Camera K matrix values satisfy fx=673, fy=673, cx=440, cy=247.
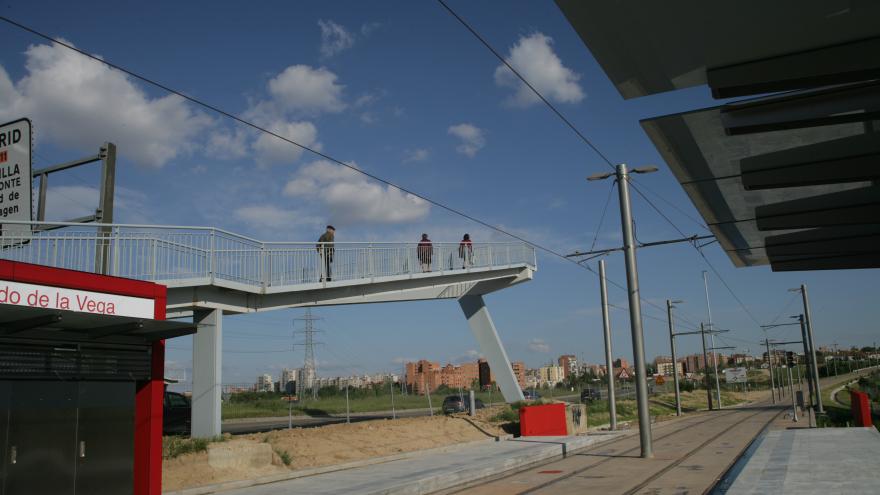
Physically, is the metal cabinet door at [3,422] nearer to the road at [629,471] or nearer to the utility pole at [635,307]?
the road at [629,471]

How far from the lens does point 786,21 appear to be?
685 centimetres

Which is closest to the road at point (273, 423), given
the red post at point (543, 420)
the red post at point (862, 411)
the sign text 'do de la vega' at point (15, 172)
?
the red post at point (543, 420)

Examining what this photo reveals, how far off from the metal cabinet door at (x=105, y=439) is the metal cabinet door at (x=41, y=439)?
196mm

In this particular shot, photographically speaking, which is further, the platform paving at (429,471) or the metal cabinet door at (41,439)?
the platform paving at (429,471)

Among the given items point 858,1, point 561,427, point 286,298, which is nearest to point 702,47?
point 858,1

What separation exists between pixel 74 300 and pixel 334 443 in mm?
9531

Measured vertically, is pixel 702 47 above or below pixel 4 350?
above

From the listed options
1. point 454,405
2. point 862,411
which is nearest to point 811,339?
point 862,411

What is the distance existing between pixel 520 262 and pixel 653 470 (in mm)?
14245

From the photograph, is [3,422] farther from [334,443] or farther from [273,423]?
[273,423]

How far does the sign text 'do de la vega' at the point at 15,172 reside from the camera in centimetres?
1334

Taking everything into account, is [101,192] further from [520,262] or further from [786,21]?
[520,262]

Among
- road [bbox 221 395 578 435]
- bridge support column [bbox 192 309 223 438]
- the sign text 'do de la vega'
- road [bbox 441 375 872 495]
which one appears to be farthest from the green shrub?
the sign text 'do de la vega'

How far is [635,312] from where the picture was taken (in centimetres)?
1992
